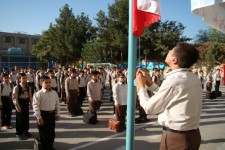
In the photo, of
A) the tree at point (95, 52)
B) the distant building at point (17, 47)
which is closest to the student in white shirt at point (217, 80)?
the tree at point (95, 52)

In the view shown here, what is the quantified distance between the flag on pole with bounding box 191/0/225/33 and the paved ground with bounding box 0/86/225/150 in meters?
3.98

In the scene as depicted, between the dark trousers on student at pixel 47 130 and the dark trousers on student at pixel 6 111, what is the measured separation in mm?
2878

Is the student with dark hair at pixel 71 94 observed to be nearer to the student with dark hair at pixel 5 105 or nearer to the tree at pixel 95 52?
the student with dark hair at pixel 5 105

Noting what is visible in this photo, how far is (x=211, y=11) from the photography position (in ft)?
10.9

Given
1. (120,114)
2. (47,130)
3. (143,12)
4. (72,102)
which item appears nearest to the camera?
(143,12)

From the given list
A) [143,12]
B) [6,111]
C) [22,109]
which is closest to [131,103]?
[143,12]

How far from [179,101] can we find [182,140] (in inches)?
16.4

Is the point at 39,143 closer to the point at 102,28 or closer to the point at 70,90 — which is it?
the point at 70,90

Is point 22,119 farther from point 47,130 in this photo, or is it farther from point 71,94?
point 71,94

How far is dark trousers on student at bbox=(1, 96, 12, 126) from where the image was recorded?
28.1 ft

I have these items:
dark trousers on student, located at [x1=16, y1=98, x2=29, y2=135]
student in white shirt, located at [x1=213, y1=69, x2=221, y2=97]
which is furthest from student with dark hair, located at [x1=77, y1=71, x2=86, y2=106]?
student in white shirt, located at [x1=213, y1=69, x2=221, y2=97]

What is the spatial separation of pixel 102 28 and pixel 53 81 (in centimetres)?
1957

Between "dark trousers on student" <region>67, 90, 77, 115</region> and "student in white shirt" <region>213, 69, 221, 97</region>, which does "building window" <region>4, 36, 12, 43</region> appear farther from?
"dark trousers on student" <region>67, 90, 77, 115</region>

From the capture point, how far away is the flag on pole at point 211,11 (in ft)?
9.66
